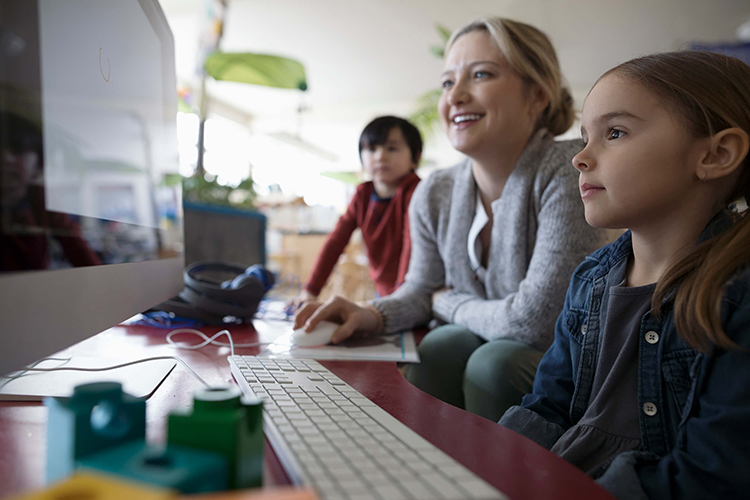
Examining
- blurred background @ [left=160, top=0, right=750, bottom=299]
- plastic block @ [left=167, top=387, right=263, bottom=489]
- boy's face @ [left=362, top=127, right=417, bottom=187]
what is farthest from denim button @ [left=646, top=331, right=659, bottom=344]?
boy's face @ [left=362, top=127, right=417, bottom=187]

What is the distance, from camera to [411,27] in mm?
4730

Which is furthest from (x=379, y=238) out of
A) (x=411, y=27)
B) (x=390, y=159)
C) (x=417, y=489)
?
(x=411, y=27)

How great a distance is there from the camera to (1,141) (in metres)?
0.33

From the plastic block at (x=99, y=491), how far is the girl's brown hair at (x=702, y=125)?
486 mm

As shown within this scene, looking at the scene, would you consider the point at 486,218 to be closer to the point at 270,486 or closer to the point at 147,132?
the point at 147,132

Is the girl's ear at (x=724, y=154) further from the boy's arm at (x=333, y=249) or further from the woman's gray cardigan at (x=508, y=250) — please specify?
the boy's arm at (x=333, y=249)

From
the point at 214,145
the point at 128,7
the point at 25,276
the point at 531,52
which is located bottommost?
the point at 25,276

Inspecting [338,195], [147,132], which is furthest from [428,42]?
[338,195]

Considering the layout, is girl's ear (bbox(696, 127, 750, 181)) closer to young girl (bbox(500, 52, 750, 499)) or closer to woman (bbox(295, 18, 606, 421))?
young girl (bbox(500, 52, 750, 499))

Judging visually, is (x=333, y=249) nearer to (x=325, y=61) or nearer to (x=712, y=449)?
(x=712, y=449)

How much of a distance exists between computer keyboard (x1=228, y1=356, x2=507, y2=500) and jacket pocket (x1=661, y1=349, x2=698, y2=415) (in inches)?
12.1

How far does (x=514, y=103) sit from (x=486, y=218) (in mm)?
264

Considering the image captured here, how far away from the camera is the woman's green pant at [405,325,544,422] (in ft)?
2.52

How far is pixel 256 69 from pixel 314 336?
1.62 metres
